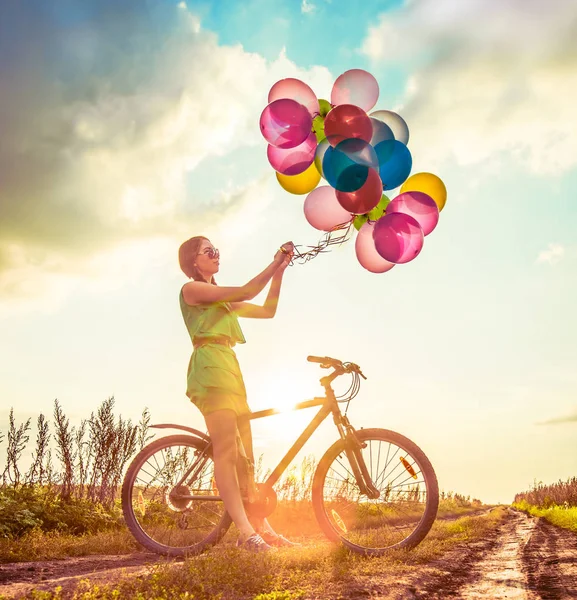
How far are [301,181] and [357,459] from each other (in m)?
2.53

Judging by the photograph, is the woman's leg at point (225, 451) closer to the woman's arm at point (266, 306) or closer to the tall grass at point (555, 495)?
the woman's arm at point (266, 306)

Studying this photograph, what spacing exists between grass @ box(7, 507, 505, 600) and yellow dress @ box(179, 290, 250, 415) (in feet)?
3.87

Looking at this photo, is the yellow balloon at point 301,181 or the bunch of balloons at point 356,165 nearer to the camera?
the bunch of balloons at point 356,165

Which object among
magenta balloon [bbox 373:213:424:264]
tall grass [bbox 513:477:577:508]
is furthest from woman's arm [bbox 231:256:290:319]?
tall grass [bbox 513:477:577:508]

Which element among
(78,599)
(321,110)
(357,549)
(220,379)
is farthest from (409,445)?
(321,110)

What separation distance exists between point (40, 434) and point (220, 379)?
18.6ft

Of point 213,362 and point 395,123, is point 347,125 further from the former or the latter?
point 213,362

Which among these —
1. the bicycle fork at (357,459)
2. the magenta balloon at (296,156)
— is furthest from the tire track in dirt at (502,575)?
the magenta balloon at (296,156)

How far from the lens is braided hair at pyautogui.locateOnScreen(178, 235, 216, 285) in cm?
466

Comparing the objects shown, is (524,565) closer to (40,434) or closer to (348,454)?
(348,454)

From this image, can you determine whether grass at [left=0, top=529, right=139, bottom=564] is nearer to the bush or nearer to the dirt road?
the bush

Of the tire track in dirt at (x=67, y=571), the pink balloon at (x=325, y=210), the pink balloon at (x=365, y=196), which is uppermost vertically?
the pink balloon at (x=325, y=210)

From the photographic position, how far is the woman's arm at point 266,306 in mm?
4812

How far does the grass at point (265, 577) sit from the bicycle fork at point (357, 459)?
1.64 ft
